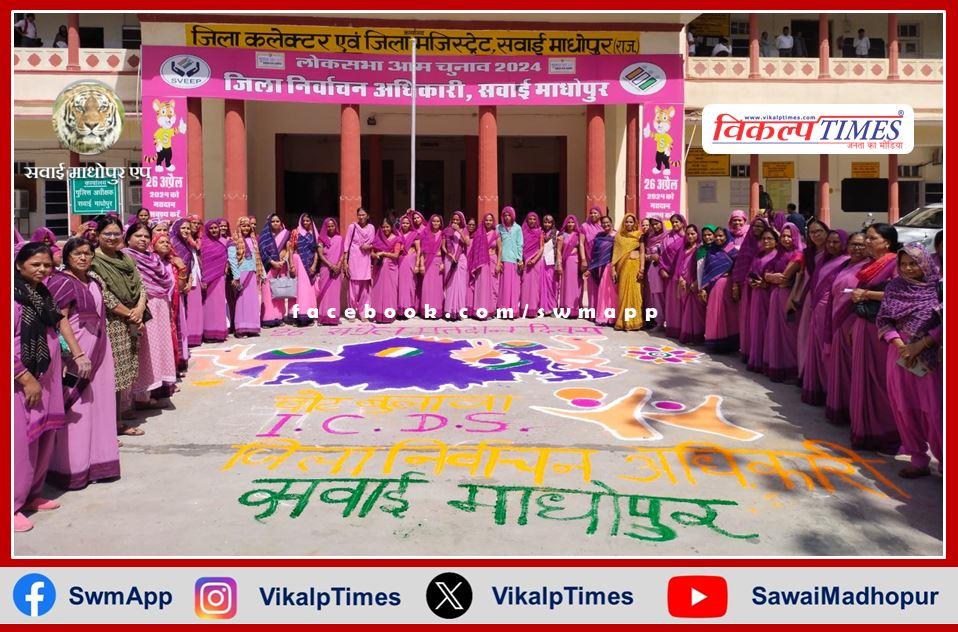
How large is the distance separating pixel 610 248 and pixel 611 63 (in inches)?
165

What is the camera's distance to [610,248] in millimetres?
10266

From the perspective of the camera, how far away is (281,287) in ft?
32.9

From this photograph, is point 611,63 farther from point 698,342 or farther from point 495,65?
point 698,342

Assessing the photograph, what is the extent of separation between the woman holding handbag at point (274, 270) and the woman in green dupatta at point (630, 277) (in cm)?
396

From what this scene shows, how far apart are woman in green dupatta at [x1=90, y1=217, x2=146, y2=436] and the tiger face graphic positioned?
6393 millimetres

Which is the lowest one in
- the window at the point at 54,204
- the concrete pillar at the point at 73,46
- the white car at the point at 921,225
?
the white car at the point at 921,225

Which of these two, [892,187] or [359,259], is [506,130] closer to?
[359,259]

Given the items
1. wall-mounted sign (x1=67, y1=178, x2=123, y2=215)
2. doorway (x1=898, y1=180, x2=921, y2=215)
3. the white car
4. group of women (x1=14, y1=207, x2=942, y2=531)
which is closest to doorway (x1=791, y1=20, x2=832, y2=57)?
doorway (x1=898, y1=180, x2=921, y2=215)

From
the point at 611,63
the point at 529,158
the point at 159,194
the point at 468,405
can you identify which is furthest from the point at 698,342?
the point at 529,158

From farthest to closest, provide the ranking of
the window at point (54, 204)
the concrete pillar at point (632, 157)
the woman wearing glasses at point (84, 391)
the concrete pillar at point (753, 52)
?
1. the window at point (54, 204)
2. the concrete pillar at point (753, 52)
3. the concrete pillar at point (632, 157)
4. the woman wearing glasses at point (84, 391)

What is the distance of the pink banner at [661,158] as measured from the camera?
519 inches

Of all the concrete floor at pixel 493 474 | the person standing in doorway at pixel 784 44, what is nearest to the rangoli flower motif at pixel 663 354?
the concrete floor at pixel 493 474

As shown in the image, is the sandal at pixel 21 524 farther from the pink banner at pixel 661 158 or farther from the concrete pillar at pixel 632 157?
the concrete pillar at pixel 632 157

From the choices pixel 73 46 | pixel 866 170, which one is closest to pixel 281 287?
pixel 73 46
